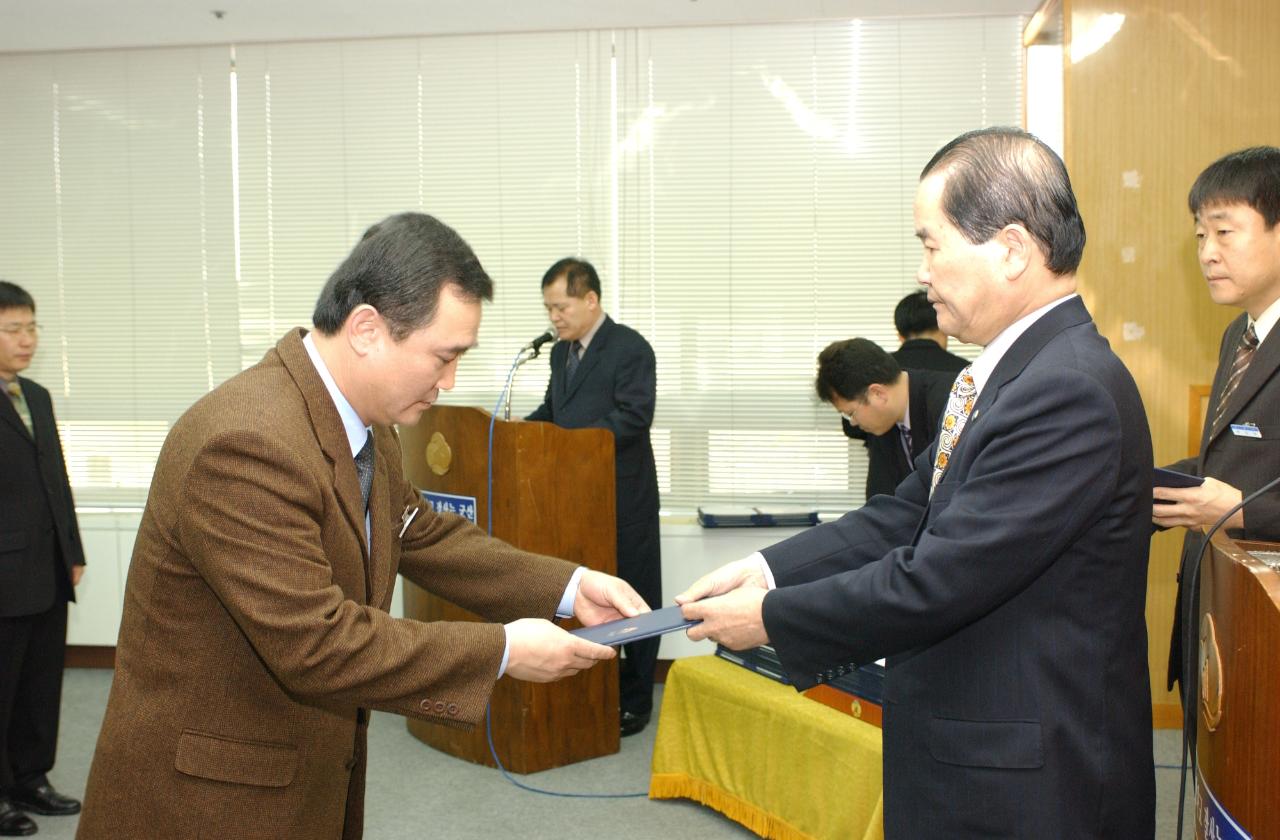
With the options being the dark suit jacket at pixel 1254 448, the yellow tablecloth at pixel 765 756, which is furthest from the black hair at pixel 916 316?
the dark suit jacket at pixel 1254 448

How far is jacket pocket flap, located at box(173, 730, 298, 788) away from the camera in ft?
4.80

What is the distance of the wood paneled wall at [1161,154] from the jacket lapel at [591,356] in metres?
1.90

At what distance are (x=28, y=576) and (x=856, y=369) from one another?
273 centimetres

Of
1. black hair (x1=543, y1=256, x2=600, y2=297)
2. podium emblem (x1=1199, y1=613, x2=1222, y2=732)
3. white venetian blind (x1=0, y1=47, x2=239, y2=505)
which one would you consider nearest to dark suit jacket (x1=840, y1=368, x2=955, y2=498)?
black hair (x1=543, y1=256, x2=600, y2=297)

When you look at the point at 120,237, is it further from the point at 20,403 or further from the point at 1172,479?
the point at 1172,479

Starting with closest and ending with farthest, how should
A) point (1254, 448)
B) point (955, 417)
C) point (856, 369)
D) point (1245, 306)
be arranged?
point (955, 417)
point (1254, 448)
point (1245, 306)
point (856, 369)

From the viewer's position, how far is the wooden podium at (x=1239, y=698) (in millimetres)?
1130

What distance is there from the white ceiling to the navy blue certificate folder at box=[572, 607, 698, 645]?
3.74 meters

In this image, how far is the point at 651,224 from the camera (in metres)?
5.40

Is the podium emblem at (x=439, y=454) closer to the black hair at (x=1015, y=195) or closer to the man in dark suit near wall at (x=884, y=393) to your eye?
the man in dark suit near wall at (x=884, y=393)

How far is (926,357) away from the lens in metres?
3.90

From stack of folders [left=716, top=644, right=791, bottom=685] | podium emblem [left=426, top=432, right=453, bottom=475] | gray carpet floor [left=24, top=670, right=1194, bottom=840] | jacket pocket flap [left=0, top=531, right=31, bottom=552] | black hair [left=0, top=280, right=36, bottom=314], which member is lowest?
gray carpet floor [left=24, top=670, right=1194, bottom=840]

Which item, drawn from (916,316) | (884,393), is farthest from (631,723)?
(916,316)

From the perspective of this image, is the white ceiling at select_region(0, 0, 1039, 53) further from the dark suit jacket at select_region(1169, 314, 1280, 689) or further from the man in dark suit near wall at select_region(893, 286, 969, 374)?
the dark suit jacket at select_region(1169, 314, 1280, 689)
